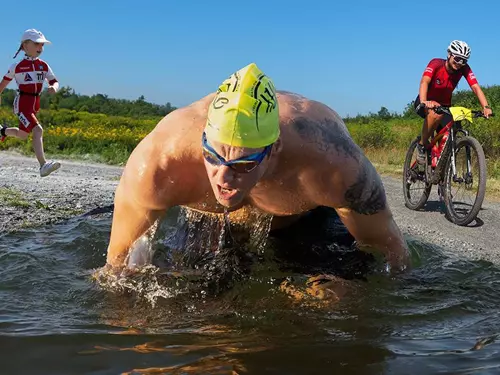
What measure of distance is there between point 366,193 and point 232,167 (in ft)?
2.58

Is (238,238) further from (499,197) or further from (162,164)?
(499,197)

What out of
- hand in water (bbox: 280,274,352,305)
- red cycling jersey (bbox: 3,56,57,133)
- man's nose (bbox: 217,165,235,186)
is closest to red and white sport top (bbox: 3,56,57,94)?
red cycling jersey (bbox: 3,56,57,133)

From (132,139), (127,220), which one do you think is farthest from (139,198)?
(132,139)

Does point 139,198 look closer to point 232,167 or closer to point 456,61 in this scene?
point 232,167

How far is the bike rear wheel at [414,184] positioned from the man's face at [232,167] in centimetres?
437

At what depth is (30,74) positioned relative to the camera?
6625mm

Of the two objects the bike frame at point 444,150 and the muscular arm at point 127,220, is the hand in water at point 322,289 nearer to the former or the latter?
the muscular arm at point 127,220

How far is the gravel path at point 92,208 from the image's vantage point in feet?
15.5

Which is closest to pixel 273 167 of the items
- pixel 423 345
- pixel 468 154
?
pixel 423 345

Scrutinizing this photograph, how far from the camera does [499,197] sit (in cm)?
712

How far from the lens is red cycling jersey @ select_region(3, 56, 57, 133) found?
6598mm

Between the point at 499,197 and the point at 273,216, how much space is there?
4.71 metres

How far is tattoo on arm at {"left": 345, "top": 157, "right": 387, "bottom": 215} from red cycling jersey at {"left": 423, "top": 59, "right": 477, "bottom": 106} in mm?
3726

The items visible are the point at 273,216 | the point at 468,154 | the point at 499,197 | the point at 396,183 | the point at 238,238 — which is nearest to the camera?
the point at 273,216
